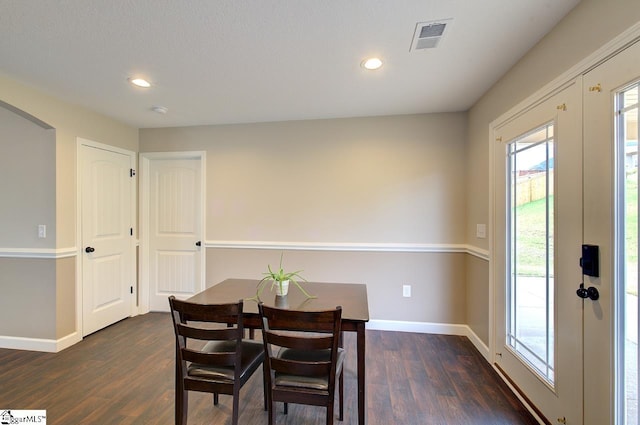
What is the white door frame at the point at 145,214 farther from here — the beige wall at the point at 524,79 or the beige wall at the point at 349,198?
the beige wall at the point at 524,79

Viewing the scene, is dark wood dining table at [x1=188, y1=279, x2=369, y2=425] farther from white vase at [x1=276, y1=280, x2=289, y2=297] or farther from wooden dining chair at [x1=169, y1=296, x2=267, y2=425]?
wooden dining chair at [x1=169, y1=296, x2=267, y2=425]

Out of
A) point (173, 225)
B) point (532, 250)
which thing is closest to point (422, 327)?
point (532, 250)

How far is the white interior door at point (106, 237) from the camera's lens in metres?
2.95

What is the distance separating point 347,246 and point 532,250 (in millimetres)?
1748

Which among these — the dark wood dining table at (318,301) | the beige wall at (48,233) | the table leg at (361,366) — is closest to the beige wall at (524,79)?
the dark wood dining table at (318,301)

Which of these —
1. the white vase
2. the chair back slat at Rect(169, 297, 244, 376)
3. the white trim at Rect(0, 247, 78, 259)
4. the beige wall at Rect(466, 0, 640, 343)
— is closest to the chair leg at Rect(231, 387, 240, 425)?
the chair back slat at Rect(169, 297, 244, 376)

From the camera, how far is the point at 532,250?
74.6 inches

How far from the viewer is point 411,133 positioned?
123 inches

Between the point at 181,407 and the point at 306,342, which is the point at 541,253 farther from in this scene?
the point at 181,407

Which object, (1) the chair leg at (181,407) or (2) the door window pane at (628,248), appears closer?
(2) the door window pane at (628,248)

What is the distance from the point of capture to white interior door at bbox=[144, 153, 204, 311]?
3568 mm

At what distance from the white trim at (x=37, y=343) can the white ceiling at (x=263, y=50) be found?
7.65ft

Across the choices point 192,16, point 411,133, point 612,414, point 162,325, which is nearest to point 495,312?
point 612,414

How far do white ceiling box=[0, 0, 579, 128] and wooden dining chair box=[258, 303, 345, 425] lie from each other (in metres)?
1.60
